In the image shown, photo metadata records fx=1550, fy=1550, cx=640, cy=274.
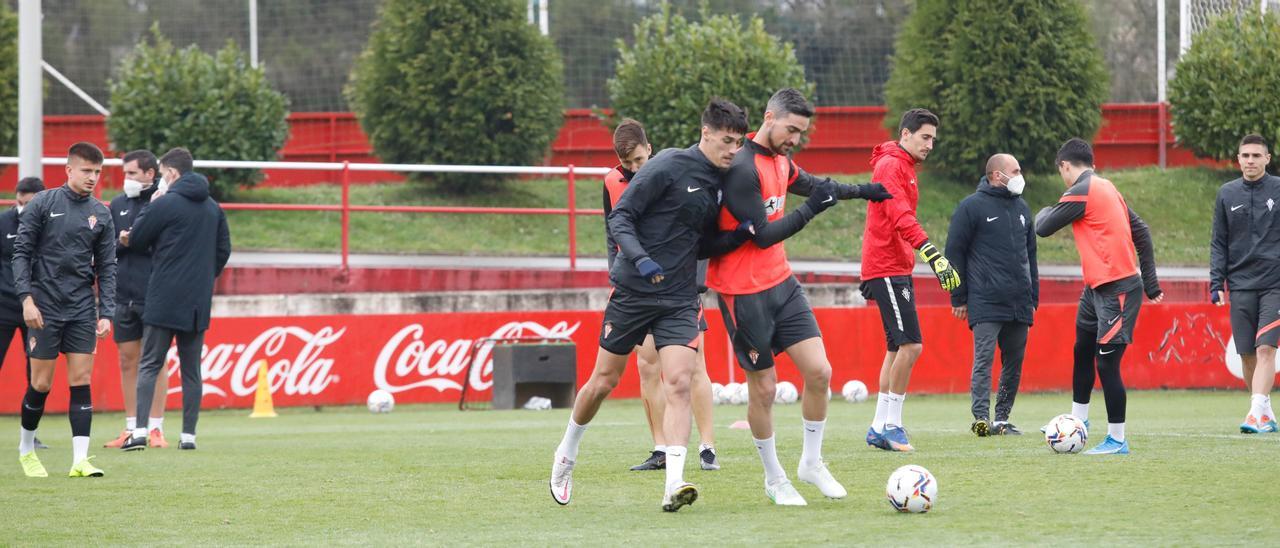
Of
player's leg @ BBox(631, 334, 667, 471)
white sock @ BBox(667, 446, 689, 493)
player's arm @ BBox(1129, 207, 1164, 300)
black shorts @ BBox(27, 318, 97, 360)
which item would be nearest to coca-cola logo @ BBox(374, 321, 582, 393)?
black shorts @ BBox(27, 318, 97, 360)

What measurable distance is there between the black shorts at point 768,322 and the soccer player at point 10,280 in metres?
5.34

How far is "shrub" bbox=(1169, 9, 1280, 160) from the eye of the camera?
87.9ft

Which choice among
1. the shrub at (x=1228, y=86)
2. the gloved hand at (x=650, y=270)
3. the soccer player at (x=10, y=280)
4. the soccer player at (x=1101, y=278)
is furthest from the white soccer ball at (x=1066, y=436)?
the shrub at (x=1228, y=86)

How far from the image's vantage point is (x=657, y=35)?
93.9 feet

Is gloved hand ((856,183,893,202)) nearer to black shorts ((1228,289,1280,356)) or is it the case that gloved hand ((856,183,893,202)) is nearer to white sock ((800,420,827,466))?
white sock ((800,420,827,466))

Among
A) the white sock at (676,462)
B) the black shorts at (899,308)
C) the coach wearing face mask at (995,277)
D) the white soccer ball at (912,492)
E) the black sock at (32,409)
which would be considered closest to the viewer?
the white soccer ball at (912,492)

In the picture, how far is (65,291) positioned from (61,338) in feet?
0.95

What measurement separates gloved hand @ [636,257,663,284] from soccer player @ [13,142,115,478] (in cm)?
414

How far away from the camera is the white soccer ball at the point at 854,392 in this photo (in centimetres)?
1709

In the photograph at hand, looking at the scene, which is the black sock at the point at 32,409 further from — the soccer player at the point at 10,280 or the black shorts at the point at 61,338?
the soccer player at the point at 10,280

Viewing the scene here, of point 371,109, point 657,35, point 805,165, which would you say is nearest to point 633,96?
point 657,35

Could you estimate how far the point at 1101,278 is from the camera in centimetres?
980

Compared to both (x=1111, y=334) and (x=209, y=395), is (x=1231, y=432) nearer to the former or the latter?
(x=1111, y=334)

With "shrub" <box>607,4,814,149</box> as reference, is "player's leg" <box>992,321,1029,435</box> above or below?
below
